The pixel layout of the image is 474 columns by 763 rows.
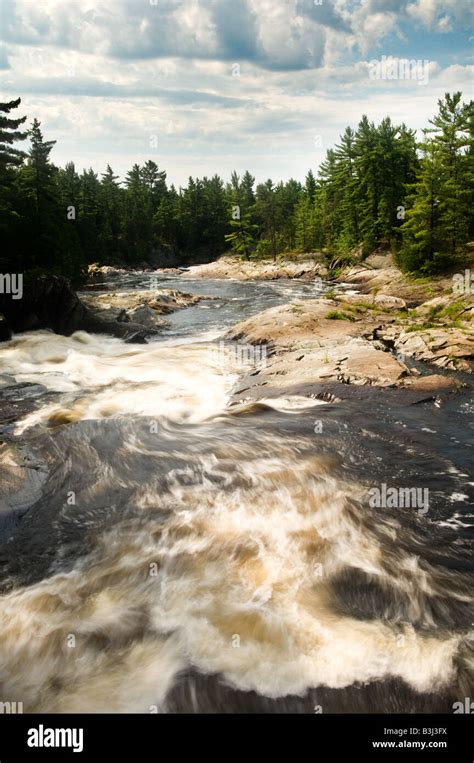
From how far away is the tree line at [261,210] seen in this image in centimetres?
3045

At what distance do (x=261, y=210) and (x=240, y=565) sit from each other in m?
75.3

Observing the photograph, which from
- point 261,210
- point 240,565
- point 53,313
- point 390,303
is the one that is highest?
point 261,210

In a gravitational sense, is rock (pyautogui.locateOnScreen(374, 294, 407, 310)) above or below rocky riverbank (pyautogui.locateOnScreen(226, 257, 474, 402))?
above

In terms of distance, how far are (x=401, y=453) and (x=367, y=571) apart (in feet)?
13.6

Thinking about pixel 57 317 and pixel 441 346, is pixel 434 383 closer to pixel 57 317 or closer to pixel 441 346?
pixel 441 346

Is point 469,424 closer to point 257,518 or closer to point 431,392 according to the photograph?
point 431,392

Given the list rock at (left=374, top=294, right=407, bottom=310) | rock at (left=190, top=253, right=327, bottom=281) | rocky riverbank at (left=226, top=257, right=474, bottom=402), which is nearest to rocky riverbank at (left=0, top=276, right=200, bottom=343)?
rocky riverbank at (left=226, top=257, right=474, bottom=402)

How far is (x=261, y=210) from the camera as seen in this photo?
76250mm

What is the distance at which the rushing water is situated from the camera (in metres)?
5.41

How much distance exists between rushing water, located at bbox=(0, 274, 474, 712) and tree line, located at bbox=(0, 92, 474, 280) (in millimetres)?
20148

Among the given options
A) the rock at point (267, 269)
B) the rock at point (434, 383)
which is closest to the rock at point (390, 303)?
the rock at point (434, 383)

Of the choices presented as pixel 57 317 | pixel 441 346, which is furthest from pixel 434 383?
pixel 57 317

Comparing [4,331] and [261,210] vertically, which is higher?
[261,210]

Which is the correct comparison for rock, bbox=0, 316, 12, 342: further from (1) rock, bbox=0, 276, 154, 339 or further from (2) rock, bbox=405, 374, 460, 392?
(2) rock, bbox=405, 374, 460, 392
